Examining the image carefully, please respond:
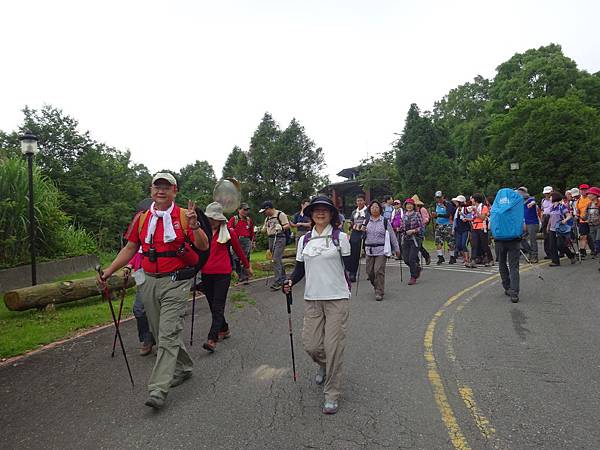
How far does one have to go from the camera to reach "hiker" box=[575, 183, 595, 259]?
1208 cm

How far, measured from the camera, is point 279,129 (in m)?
38.6

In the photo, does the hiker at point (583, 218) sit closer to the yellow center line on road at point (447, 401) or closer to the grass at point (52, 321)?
the yellow center line on road at point (447, 401)

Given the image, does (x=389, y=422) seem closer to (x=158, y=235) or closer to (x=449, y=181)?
(x=158, y=235)

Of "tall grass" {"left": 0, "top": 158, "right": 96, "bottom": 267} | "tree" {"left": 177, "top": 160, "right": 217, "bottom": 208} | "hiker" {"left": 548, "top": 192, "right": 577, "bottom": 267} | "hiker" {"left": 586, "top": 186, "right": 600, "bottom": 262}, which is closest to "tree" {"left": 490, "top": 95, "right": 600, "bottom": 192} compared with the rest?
"hiker" {"left": 586, "top": 186, "right": 600, "bottom": 262}

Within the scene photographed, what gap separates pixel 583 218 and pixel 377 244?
23.5ft

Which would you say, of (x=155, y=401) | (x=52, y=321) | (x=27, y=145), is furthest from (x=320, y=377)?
(x=27, y=145)

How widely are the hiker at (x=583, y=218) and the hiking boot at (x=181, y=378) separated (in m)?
11.5

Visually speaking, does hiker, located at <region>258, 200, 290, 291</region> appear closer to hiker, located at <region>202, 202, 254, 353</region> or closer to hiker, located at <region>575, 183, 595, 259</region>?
hiker, located at <region>202, 202, 254, 353</region>

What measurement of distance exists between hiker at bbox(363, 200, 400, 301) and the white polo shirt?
4270mm

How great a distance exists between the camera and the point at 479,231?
12555mm

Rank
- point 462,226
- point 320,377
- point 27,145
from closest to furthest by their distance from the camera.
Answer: point 320,377 < point 27,145 < point 462,226

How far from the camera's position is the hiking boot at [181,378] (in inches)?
180

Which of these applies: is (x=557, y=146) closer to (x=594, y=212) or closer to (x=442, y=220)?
(x=442, y=220)

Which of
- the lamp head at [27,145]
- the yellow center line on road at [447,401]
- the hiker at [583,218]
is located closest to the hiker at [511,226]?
the yellow center line on road at [447,401]
